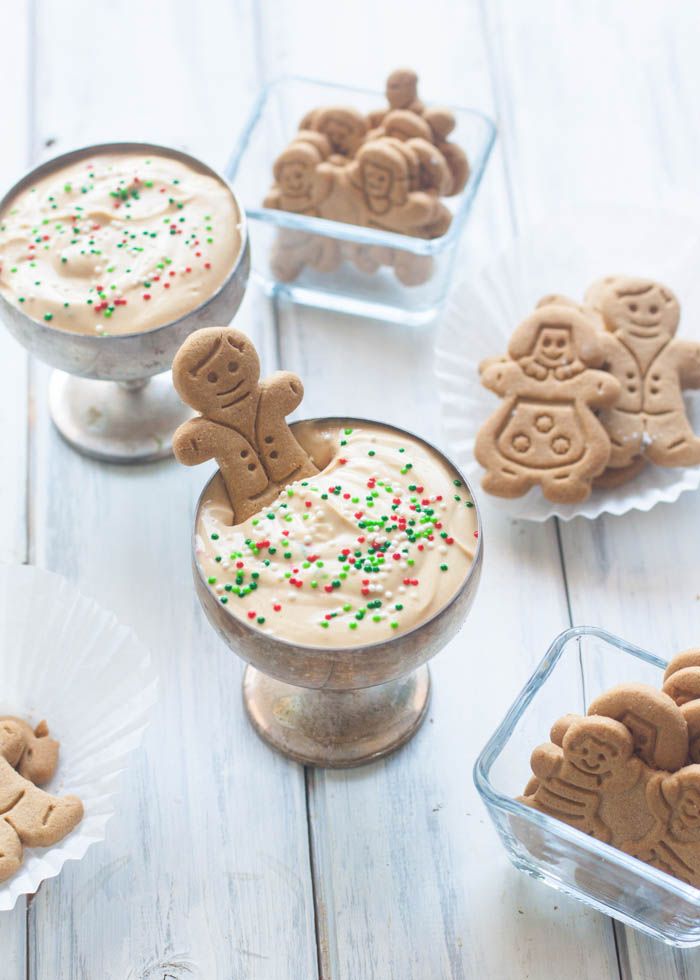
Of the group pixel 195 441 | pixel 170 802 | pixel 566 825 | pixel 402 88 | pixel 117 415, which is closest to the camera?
pixel 566 825

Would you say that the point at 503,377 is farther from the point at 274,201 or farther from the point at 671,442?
the point at 274,201

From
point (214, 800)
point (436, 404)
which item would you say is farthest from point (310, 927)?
point (436, 404)

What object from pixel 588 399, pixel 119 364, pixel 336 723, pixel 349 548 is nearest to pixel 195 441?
pixel 349 548

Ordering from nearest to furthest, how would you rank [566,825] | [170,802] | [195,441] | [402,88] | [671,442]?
1. [566,825]
2. [195,441]
3. [170,802]
4. [671,442]
5. [402,88]

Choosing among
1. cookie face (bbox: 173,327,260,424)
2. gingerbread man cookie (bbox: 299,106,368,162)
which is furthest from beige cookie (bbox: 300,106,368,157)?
cookie face (bbox: 173,327,260,424)

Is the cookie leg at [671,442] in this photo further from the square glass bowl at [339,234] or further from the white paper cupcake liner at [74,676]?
the white paper cupcake liner at [74,676]
